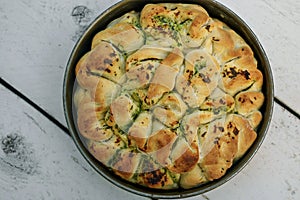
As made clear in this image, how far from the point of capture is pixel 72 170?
141 cm

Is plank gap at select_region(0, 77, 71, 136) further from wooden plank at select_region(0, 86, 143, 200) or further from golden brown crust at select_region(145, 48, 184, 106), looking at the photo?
golden brown crust at select_region(145, 48, 184, 106)

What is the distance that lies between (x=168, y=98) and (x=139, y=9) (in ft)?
0.92

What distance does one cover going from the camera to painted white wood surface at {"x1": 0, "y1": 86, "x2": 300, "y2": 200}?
1401mm

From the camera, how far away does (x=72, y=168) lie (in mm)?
1414

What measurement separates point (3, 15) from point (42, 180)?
425 millimetres

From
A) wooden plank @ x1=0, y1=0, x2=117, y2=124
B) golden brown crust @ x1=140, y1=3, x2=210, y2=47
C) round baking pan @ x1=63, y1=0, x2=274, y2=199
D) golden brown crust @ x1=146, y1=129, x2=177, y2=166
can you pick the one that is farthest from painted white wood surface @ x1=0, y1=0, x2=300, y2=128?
golden brown crust @ x1=146, y1=129, x2=177, y2=166

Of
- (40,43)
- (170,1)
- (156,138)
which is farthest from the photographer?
(40,43)

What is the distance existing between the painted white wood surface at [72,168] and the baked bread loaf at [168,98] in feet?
0.60

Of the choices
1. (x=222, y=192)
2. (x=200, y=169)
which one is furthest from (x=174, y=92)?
(x=222, y=192)

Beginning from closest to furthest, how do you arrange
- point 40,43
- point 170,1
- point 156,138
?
point 156,138, point 170,1, point 40,43

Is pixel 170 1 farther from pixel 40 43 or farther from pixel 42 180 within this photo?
pixel 42 180

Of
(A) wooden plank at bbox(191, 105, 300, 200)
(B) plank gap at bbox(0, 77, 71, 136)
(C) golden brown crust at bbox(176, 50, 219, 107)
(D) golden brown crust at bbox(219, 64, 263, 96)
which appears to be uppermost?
→ (C) golden brown crust at bbox(176, 50, 219, 107)

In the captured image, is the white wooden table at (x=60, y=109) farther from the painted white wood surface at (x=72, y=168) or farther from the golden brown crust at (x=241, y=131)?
the golden brown crust at (x=241, y=131)

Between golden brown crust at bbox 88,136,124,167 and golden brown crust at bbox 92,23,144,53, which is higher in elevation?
golden brown crust at bbox 92,23,144,53
